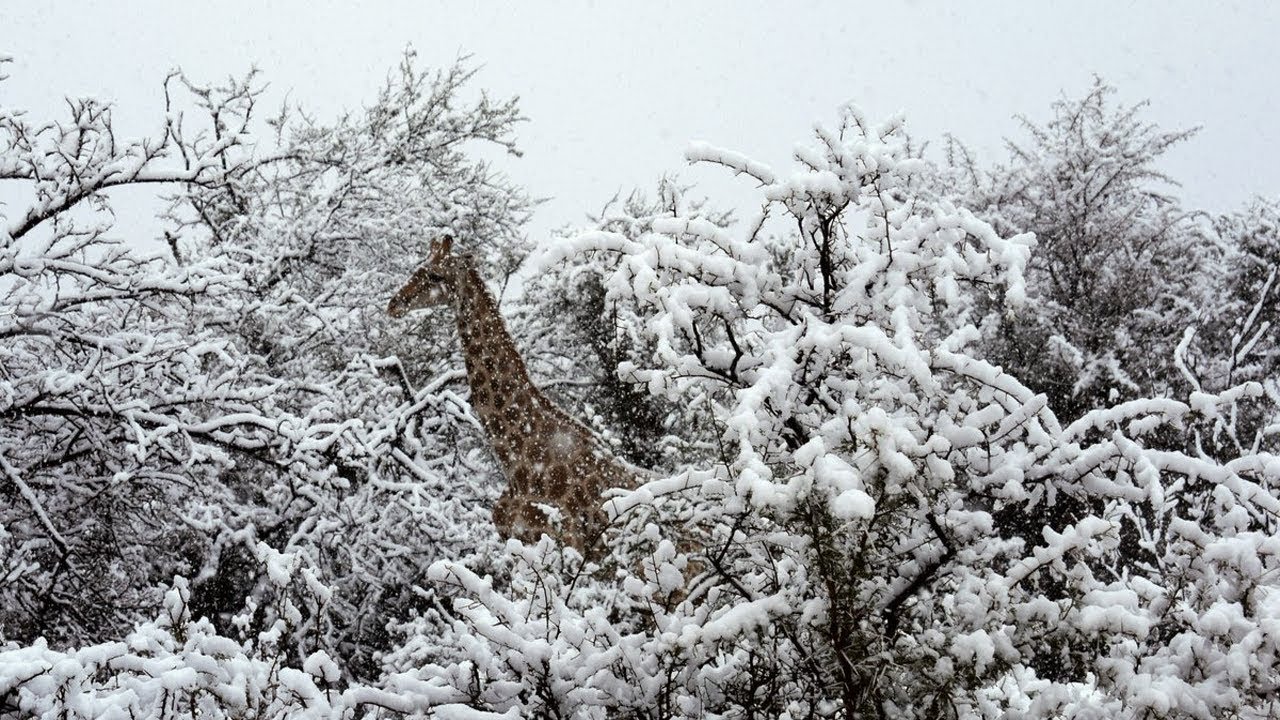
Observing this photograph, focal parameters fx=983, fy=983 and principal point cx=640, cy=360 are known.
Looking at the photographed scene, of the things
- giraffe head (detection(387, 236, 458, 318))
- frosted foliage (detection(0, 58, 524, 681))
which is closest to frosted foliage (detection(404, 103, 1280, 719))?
frosted foliage (detection(0, 58, 524, 681))

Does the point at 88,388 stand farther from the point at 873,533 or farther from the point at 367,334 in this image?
the point at 367,334

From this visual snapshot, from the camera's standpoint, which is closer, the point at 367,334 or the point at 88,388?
the point at 88,388

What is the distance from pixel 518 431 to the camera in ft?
24.0

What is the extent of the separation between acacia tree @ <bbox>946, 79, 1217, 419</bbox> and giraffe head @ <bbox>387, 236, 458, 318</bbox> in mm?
6382

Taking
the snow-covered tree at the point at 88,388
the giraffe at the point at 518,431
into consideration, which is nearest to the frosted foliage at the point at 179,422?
the snow-covered tree at the point at 88,388

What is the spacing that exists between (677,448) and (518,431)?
3.16 m

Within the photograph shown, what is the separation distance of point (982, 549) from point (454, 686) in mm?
1821

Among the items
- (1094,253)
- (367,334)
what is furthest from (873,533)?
(1094,253)

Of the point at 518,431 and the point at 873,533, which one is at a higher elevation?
the point at 518,431

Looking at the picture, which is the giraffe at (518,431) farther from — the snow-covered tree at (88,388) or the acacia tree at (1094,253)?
the acacia tree at (1094,253)

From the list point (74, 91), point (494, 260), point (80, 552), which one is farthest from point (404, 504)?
point (494, 260)

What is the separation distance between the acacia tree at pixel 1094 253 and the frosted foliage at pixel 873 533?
26.3 feet

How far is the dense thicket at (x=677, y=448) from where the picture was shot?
9.58ft

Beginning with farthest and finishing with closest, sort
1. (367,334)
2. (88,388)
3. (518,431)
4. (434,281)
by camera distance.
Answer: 1. (367,334)
2. (434,281)
3. (518,431)
4. (88,388)
